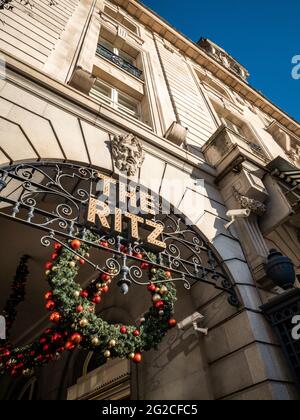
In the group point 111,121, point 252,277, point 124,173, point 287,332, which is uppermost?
point 111,121

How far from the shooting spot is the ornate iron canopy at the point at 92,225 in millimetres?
3910

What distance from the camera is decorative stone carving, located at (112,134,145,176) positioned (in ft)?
19.0

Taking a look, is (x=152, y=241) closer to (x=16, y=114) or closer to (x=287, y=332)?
(x=287, y=332)

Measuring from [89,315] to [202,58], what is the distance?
696 inches

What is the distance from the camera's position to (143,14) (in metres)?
15.5

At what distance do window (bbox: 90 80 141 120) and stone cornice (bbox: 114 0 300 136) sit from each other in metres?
8.82

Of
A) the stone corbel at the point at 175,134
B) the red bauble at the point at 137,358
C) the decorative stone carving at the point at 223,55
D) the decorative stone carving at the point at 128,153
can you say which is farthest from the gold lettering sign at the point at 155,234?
the decorative stone carving at the point at 223,55

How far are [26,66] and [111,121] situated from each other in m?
2.02

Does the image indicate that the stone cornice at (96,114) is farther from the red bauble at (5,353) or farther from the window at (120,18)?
the window at (120,18)

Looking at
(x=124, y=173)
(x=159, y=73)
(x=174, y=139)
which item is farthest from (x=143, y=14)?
(x=124, y=173)

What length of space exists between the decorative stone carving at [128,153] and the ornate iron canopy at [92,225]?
551 millimetres

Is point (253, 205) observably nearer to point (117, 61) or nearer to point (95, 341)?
point (95, 341)

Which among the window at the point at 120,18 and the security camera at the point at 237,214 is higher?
the window at the point at 120,18

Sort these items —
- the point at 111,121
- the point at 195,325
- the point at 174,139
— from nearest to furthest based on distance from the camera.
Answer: the point at 195,325
the point at 111,121
the point at 174,139
